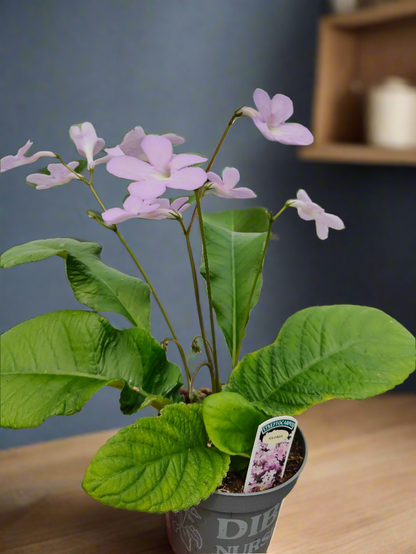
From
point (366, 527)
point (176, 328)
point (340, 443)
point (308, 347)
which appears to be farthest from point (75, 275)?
point (176, 328)

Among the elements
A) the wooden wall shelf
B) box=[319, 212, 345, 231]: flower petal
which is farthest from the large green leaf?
the wooden wall shelf

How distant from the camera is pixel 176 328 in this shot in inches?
50.2

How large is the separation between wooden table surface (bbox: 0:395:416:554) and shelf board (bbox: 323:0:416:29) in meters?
0.79

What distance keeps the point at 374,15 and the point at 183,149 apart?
18.9 inches

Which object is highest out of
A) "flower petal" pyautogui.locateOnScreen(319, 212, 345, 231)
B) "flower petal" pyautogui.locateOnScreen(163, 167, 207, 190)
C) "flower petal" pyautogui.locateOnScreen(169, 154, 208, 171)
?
"flower petal" pyautogui.locateOnScreen(169, 154, 208, 171)

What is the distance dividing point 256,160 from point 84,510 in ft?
2.94

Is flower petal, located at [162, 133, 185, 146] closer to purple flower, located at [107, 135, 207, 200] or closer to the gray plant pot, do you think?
purple flower, located at [107, 135, 207, 200]

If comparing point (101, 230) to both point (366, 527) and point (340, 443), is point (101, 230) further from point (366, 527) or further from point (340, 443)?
point (366, 527)

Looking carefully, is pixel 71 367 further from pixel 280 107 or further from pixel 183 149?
pixel 183 149

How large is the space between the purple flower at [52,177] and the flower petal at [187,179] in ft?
0.48

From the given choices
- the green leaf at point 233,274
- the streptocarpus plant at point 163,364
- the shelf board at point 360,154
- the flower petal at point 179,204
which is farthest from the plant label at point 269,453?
the shelf board at point 360,154

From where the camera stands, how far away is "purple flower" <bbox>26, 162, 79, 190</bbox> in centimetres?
51

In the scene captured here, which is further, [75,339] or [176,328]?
[176,328]

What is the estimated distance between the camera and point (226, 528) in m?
0.51
